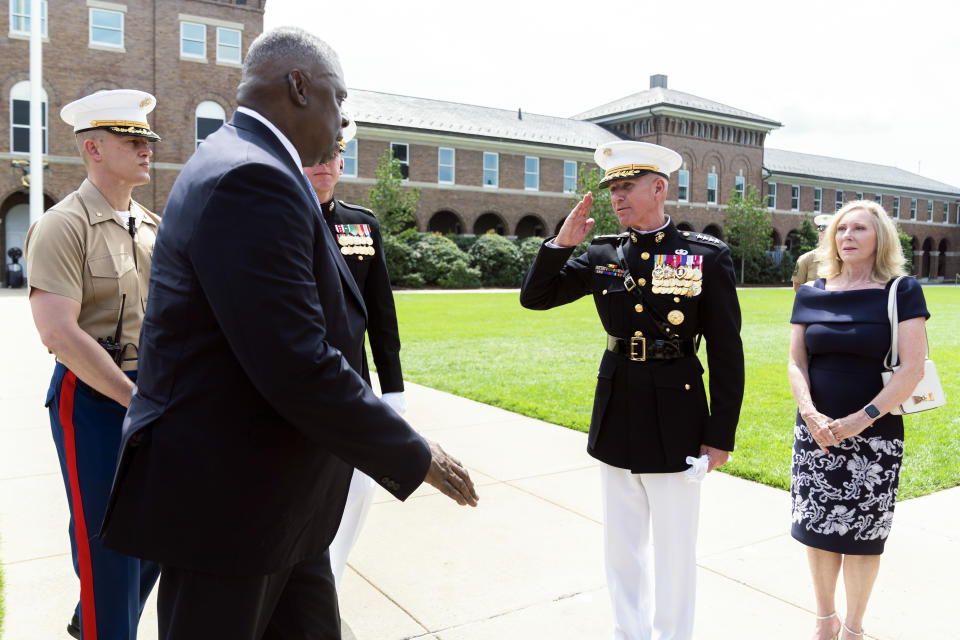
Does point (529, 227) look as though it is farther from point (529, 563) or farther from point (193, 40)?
point (529, 563)

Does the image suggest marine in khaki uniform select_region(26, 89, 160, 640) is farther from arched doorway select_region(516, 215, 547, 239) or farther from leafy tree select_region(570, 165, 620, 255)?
arched doorway select_region(516, 215, 547, 239)

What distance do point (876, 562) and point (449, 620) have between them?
76.3 inches

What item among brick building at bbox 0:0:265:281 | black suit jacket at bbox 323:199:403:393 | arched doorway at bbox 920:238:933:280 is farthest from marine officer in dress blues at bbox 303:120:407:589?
arched doorway at bbox 920:238:933:280

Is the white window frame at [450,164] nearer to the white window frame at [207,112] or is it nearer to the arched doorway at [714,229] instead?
the white window frame at [207,112]

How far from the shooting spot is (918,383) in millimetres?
3459

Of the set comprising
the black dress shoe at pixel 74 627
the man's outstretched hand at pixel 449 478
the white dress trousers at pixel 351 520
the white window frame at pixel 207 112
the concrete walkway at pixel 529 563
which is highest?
the white window frame at pixel 207 112

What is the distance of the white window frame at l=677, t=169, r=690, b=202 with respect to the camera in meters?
50.2

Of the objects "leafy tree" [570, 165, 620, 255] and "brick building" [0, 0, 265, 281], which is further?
"leafy tree" [570, 165, 620, 255]

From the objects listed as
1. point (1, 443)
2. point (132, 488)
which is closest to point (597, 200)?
point (1, 443)

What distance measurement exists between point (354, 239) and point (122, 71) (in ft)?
108

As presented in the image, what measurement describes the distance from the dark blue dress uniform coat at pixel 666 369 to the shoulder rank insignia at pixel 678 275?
0.02 meters

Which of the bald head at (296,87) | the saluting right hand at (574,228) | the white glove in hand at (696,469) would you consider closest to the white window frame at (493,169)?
the saluting right hand at (574,228)

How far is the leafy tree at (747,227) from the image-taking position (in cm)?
4906

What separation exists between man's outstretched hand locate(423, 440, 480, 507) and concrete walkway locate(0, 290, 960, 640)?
5.57ft
